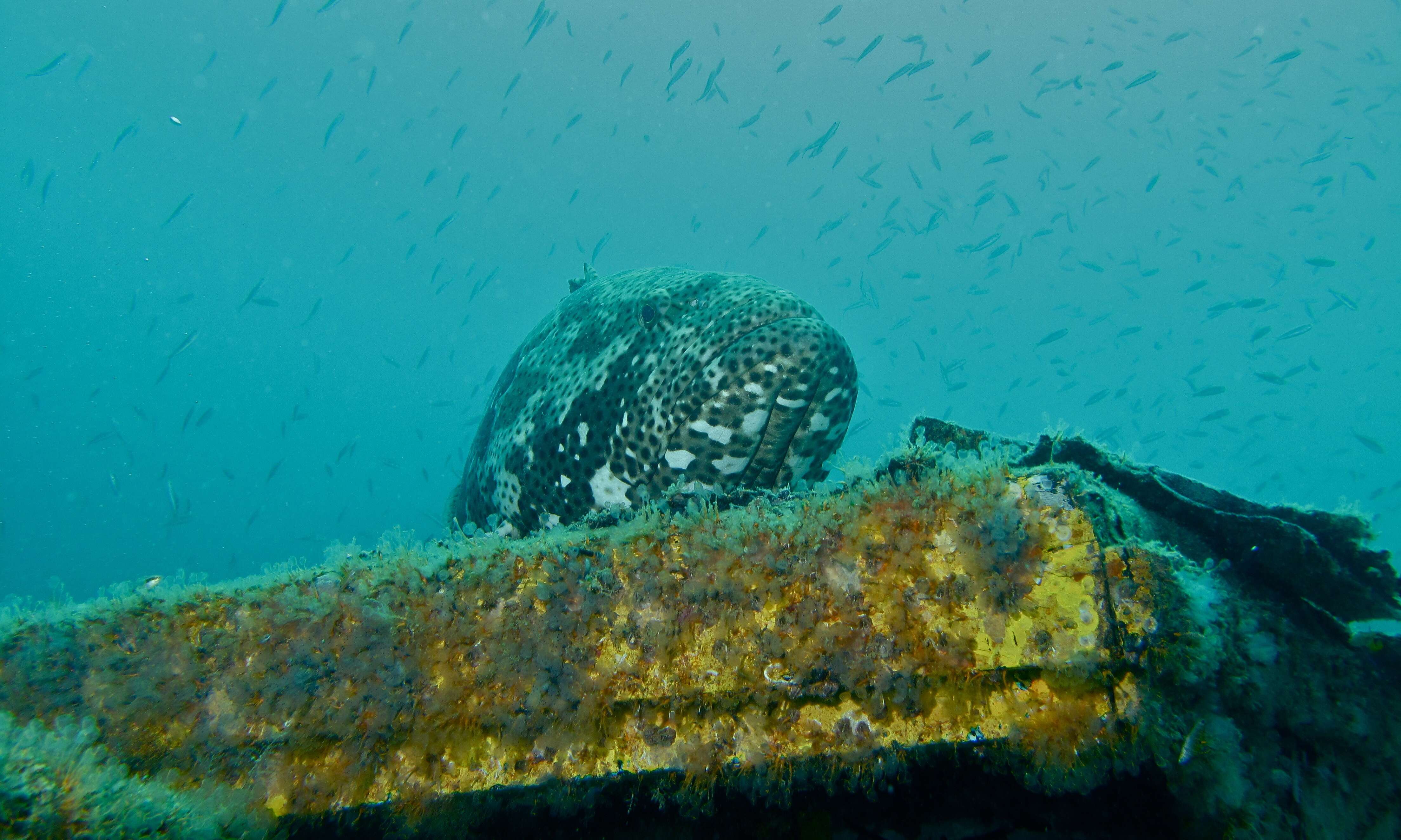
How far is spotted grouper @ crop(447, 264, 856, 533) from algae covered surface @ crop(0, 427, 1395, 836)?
2.64ft

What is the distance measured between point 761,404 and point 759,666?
1.27 m

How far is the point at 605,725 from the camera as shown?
168cm

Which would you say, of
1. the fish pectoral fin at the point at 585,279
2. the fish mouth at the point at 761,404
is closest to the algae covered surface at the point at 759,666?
the fish mouth at the point at 761,404

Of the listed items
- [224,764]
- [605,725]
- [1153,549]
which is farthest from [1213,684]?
[224,764]

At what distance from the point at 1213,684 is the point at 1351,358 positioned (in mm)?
147650

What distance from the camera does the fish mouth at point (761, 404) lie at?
2.61m

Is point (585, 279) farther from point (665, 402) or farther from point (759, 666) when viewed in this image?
point (759, 666)

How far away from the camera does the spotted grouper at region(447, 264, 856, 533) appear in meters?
2.65

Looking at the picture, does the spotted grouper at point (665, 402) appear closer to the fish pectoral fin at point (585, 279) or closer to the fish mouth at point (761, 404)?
the fish mouth at point (761, 404)

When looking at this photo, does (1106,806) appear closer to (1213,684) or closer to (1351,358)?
(1213,684)

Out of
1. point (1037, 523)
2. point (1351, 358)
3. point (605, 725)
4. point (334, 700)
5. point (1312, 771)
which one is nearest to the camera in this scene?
point (1312, 771)

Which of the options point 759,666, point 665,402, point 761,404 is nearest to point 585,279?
point 665,402

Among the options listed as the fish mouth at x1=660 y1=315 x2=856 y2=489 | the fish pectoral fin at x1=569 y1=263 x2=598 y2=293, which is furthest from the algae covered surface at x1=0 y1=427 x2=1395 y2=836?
the fish pectoral fin at x1=569 y1=263 x2=598 y2=293

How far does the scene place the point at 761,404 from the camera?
8.63 feet
